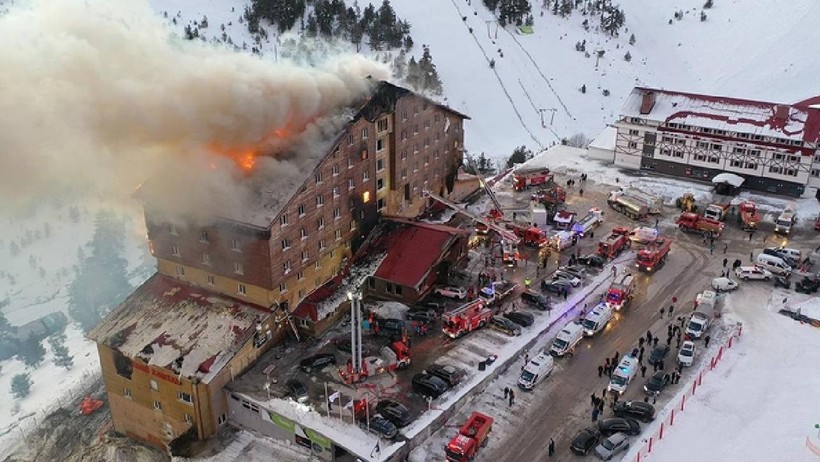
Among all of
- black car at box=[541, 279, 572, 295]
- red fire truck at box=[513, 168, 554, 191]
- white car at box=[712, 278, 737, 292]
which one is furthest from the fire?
white car at box=[712, 278, 737, 292]

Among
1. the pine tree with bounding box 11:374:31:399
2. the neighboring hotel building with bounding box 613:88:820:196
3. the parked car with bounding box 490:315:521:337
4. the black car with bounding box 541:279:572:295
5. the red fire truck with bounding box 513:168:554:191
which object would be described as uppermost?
the neighboring hotel building with bounding box 613:88:820:196

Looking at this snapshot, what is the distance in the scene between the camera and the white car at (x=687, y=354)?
45625mm

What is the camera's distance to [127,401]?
4762 cm

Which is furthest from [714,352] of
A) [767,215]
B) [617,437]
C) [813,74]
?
[813,74]

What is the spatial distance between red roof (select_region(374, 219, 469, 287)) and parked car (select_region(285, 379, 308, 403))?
11.5m

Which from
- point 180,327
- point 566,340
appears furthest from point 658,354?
point 180,327

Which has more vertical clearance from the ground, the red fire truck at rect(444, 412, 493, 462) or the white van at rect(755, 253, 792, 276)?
the white van at rect(755, 253, 792, 276)

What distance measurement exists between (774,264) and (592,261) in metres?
13.9

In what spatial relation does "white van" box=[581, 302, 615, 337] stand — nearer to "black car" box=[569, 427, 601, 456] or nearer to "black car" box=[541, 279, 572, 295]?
"black car" box=[541, 279, 572, 295]

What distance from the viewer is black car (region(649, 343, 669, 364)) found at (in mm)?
46037

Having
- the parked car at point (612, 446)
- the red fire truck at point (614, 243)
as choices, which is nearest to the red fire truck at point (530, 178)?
the red fire truck at point (614, 243)

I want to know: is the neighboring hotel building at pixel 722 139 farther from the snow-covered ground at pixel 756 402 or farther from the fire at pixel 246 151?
the fire at pixel 246 151

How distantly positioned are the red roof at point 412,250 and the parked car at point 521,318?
A: 6643 millimetres

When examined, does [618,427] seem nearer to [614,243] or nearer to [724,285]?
[724,285]
